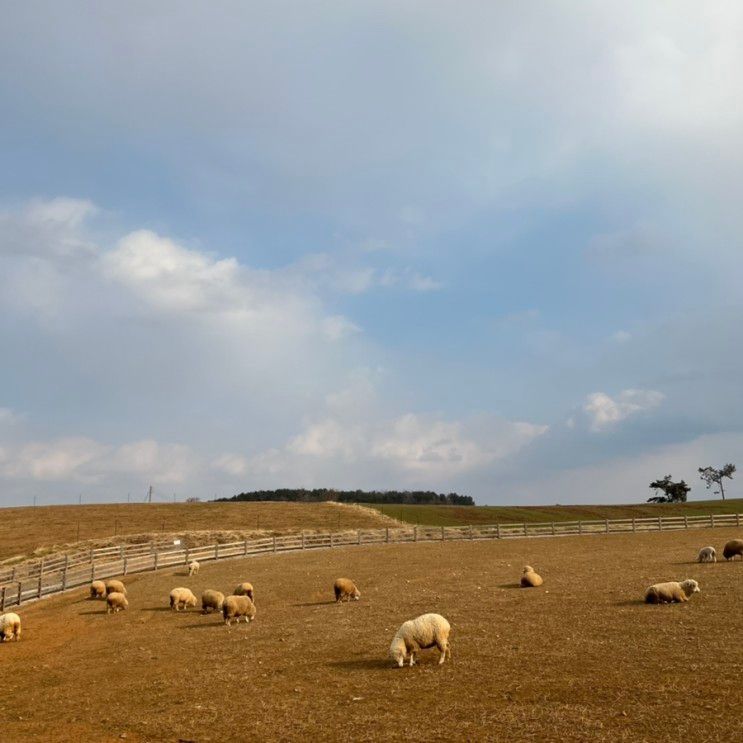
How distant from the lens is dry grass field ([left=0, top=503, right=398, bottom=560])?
63.9m

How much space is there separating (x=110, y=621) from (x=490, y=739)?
1967 cm

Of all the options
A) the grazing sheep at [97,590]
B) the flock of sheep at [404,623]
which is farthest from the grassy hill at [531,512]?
the flock of sheep at [404,623]

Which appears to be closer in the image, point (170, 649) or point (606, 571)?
point (170, 649)

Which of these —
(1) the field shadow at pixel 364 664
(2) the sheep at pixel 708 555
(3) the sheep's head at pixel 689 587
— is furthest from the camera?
(2) the sheep at pixel 708 555

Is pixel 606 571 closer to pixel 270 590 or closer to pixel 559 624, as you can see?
pixel 559 624

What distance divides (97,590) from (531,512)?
74309 mm

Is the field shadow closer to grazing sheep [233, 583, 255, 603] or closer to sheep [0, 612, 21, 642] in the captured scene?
grazing sheep [233, 583, 255, 603]

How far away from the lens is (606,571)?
29672mm

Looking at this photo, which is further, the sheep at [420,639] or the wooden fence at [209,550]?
the wooden fence at [209,550]

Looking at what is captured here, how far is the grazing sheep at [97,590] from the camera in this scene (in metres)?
32.0

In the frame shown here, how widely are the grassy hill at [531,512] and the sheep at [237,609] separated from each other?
191ft

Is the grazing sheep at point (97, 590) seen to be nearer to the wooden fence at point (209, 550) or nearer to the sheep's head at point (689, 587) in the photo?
the wooden fence at point (209, 550)

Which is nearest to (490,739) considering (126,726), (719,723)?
(719,723)

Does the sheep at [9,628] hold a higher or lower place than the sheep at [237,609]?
lower
